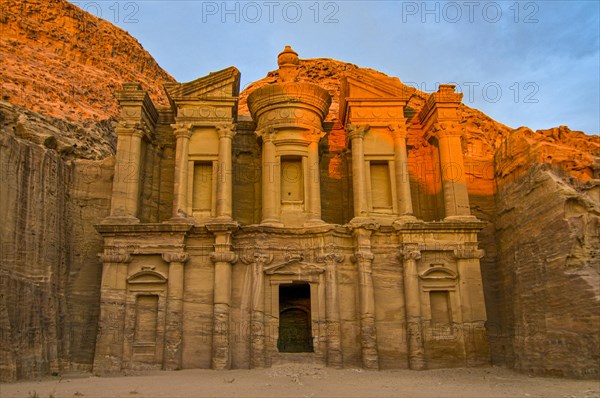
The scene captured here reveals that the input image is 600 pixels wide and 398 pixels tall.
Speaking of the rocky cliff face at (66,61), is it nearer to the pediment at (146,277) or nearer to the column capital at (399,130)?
the pediment at (146,277)

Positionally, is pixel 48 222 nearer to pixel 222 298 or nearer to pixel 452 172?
pixel 222 298

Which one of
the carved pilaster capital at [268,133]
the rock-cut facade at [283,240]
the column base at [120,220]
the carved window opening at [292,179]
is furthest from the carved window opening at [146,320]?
the carved pilaster capital at [268,133]

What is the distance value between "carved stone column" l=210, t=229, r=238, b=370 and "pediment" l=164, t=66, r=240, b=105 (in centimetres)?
589

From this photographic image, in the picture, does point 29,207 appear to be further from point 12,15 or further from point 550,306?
point 12,15

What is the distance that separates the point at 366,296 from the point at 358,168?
16.5 ft

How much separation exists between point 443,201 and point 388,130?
11.7ft

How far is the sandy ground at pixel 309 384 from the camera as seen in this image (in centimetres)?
1306

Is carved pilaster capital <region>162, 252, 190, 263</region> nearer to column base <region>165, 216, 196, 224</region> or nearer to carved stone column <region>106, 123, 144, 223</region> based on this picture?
column base <region>165, 216, 196, 224</region>

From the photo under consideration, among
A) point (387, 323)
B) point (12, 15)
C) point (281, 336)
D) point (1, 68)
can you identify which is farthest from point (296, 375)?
point (12, 15)

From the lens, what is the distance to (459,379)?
1606 centimetres

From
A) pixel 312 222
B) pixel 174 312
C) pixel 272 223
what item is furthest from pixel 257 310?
pixel 312 222

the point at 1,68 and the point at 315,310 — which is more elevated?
the point at 1,68

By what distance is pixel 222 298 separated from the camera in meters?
18.2

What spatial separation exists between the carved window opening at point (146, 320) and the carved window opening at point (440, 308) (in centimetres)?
958
